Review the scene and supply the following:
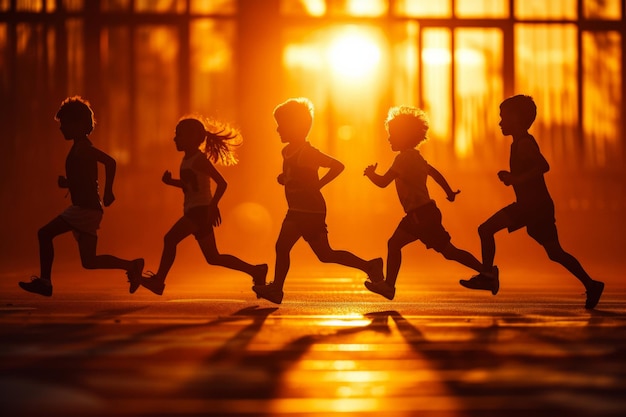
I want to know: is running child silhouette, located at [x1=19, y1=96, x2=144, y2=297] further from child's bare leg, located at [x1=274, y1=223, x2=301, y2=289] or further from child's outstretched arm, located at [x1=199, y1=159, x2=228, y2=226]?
child's bare leg, located at [x1=274, y1=223, x2=301, y2=289]

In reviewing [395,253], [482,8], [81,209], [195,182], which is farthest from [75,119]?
[482,8]

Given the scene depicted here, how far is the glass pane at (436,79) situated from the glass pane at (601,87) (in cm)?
214

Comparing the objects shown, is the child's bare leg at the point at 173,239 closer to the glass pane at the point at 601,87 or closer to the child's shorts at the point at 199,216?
the child's shorts at the point at 199,216

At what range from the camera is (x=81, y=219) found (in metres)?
8.80

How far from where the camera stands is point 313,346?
237 inches

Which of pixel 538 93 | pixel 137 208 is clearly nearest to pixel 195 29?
pixel 137 208

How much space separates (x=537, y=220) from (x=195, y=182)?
2308 mm

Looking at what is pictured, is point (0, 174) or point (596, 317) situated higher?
point (0, 174)

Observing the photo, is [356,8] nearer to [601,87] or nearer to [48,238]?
[601,87]

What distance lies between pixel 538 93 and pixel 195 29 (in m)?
5.16

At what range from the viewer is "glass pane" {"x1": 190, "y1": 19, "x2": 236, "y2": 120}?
1880 centimetres

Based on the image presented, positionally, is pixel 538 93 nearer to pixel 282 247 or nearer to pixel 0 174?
pixel 0 174

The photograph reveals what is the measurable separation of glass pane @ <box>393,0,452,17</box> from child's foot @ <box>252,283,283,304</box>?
36.5ft

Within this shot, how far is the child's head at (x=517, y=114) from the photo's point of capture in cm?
878
